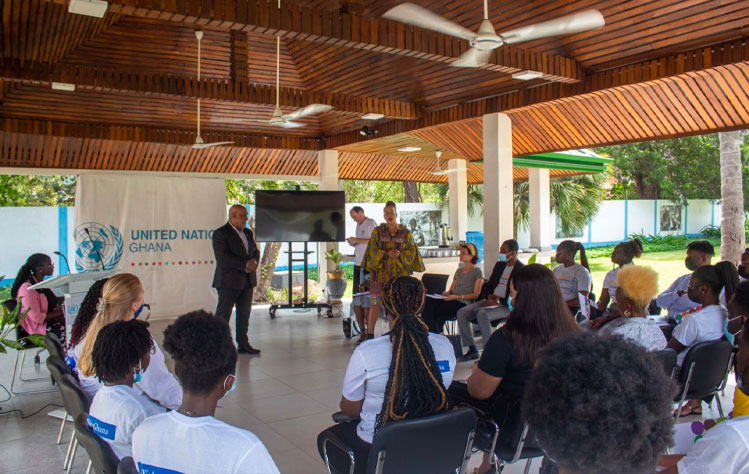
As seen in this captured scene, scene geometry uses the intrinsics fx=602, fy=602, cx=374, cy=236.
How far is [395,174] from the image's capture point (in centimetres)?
1539

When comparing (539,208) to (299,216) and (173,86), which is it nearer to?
(299,216)

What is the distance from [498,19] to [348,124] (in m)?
4.84

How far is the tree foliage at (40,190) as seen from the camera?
19.4 meters

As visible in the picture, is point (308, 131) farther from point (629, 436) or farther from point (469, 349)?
point (629, 436)

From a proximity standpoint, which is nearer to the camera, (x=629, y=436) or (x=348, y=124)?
(x=629, y=436)

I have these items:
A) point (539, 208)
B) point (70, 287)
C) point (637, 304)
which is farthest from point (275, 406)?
point (539, 208)

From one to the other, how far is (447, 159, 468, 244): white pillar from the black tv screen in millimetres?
4214

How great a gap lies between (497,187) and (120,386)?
663 cm

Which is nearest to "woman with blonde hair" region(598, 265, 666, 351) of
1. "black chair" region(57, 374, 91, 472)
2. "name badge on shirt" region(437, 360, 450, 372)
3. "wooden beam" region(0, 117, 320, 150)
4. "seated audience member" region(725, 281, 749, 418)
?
"seated audience member" region(725, 281, 749, 418)

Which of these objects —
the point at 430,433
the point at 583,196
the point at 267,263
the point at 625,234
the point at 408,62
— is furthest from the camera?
the point at 625,234

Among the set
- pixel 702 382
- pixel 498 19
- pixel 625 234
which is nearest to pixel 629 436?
pixel 702 382

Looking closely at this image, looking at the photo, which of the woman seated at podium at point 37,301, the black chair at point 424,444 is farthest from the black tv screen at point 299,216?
the black chair at point 424,444

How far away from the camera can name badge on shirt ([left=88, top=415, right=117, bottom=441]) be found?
7.98 feet

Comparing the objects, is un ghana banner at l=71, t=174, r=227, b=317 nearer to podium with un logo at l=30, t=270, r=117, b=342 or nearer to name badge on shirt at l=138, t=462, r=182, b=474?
podium with un logo at l=30, t=270, r=117, b=342
